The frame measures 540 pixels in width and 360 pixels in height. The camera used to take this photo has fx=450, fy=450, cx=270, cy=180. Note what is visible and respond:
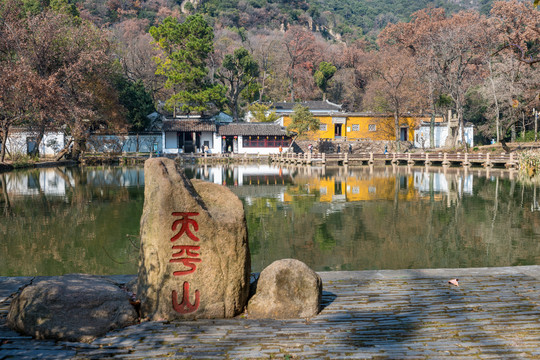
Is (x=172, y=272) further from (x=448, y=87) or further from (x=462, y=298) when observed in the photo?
(x=448, y=87)

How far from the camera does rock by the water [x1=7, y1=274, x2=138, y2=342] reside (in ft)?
14.1

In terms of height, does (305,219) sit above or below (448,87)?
below

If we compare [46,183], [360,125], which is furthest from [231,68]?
[46,183]

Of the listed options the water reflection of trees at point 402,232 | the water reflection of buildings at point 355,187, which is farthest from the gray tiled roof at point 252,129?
the water reflection of trees at point 402,232

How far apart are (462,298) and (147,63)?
5592 cm

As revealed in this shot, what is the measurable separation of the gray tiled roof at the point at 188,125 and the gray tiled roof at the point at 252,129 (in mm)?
1110

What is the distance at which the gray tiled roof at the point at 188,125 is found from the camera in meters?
45.1

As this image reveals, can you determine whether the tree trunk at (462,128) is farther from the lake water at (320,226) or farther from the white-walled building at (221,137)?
the lake water at (320,226)

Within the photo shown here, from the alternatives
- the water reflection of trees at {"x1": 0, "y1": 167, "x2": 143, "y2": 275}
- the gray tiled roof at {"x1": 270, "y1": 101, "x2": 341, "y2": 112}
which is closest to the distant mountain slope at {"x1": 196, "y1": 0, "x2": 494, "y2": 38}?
the gray tiled roof at {"x1": 270, "y1": 101, "x2": 341, "y2": 112}

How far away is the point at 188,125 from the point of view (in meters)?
45.6

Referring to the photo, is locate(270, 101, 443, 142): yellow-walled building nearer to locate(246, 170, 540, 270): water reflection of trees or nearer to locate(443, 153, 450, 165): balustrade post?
locate(443, 153, 450, 165): balustrade post

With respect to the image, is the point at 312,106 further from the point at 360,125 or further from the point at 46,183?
the point at 46,183

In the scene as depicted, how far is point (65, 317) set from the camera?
434 cm

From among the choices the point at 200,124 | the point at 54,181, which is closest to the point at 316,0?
the point at 200,124
